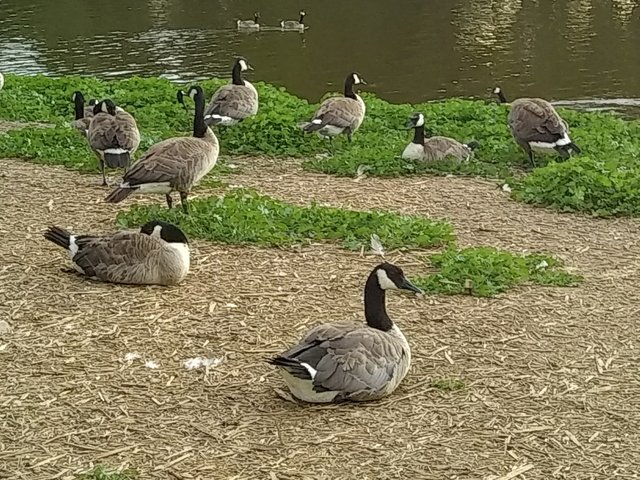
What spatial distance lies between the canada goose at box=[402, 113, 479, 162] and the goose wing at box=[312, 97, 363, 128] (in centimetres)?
112

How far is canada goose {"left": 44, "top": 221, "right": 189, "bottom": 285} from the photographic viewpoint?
7941 millimetres

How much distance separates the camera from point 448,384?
622 centimetres

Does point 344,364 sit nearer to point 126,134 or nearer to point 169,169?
point 169,169

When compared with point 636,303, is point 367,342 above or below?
above

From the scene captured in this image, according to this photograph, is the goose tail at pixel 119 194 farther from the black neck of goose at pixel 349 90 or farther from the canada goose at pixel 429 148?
the black neck of goose at pixel 349 90

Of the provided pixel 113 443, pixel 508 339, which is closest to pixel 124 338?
pixel 113 443

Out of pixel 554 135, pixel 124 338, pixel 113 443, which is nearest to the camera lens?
pixel 113 443

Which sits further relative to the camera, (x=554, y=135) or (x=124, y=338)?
(x=554, y=135)

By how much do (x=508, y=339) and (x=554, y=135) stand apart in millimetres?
6242

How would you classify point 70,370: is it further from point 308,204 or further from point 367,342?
point 308,204

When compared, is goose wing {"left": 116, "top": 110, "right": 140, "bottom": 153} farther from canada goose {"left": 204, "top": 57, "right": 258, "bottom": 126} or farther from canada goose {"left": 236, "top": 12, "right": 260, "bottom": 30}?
canada goose {"left": 236, "top": 12, "right": 260, "bottom": 30}

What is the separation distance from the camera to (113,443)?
556 cm

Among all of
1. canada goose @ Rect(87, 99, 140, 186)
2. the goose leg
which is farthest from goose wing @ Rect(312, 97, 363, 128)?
the goose leg

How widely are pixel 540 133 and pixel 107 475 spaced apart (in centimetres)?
899
